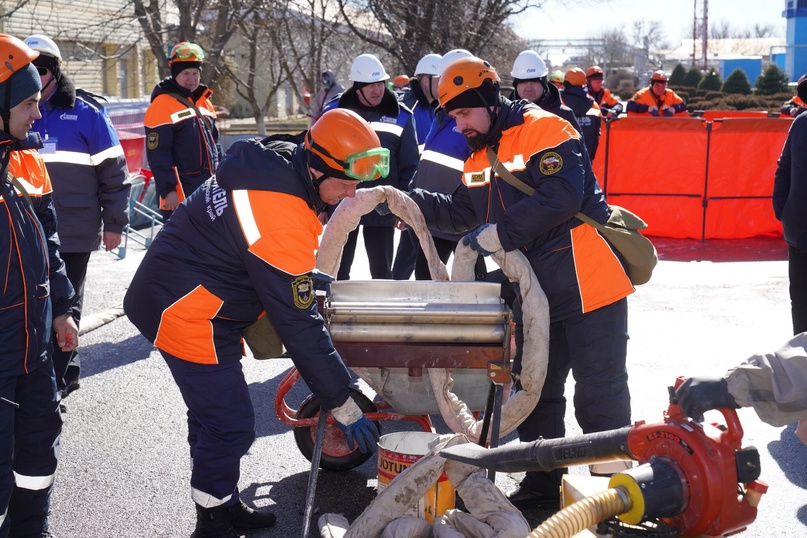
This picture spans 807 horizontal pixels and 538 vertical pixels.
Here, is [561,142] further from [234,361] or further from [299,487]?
[299,487]

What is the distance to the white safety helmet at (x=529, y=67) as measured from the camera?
8070 mm

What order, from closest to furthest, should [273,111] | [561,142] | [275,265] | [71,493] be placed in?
1. [275,265]
2. [561,142]
3. [71,493]
4. [273,111]

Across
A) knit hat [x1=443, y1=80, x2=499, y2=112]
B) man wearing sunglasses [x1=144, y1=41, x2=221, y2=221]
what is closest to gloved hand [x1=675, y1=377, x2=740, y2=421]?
knit hat [x1=443, y1=80, x2=499, y2=112]

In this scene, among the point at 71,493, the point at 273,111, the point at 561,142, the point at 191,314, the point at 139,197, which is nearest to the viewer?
the point at 191,314

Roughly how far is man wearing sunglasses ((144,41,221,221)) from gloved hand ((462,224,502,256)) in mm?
3869

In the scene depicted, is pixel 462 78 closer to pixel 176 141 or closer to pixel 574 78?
pixel 176 141

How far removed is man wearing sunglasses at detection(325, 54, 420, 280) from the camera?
275 inches

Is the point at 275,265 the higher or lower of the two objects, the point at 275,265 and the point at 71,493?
the higher

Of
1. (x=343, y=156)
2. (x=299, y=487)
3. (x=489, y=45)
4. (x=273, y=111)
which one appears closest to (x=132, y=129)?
(x=489, y=45)

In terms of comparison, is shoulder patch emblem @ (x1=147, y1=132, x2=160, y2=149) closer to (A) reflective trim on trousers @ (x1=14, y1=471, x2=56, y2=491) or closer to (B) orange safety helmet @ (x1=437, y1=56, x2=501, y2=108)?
(B) orange safety helmet @ (x1=437, y1=56, x2=501, y2=108)

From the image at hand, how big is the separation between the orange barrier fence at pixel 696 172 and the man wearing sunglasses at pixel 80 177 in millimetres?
7680

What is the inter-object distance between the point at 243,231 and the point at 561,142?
57.1 inches

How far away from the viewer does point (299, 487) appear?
15.2 feet

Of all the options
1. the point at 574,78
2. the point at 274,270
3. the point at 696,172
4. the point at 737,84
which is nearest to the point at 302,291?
the point at 274,270
